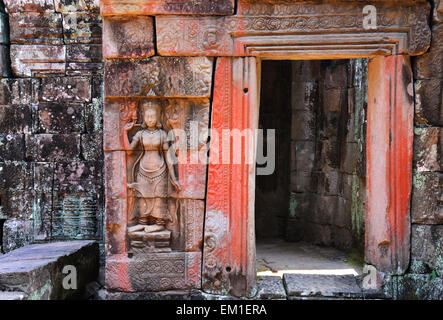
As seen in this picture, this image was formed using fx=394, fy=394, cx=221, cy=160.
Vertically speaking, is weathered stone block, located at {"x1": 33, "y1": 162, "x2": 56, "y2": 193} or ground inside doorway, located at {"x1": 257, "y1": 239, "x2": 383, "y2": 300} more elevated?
weathered stone block, located at {"x1": 33, "y1": 162, "x2": 56, "y2": 193}

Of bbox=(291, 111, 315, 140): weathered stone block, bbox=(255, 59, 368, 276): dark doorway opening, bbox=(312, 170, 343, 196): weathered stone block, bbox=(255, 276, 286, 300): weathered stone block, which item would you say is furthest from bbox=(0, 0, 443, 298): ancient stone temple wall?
bbox=(291, 111, 315, 140): weathered stone block

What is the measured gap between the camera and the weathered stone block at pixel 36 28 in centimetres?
521

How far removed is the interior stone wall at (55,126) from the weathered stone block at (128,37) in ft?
5.34

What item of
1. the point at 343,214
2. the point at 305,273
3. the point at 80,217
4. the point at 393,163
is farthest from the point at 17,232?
the point at 393,163

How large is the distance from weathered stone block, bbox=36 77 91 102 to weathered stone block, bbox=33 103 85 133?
8cm

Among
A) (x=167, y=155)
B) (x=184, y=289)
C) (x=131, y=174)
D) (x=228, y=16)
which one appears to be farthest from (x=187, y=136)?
(x=184, y=289)

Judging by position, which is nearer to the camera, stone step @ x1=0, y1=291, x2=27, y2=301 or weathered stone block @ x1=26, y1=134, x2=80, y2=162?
stone step @ x1=0, y1=291, x2=27, y2=301

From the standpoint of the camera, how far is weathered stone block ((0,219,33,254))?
17.3ft

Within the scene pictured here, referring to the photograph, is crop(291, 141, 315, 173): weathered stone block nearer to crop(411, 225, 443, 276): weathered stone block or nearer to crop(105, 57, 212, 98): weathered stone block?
crop(411, 225, 443, 276): weathered stone block

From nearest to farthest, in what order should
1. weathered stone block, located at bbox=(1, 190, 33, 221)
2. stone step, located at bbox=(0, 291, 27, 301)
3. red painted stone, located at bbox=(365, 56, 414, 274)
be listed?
stone step, located at bbox=(0, 291, 27, 301) → red painted stone, located at bbox=(365, 56, 414, 274) → weathered stone block, located at bbox=(1, 190, 33, 221)

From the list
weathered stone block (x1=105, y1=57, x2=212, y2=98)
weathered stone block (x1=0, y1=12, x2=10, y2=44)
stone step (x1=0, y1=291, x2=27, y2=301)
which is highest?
weathered stone block (x1=0, y1=12, x2=10, y2=44)

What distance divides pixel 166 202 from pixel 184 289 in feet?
2.85

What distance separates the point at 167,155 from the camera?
384 cm

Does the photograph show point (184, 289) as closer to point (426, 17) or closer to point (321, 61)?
point (426, 17)
